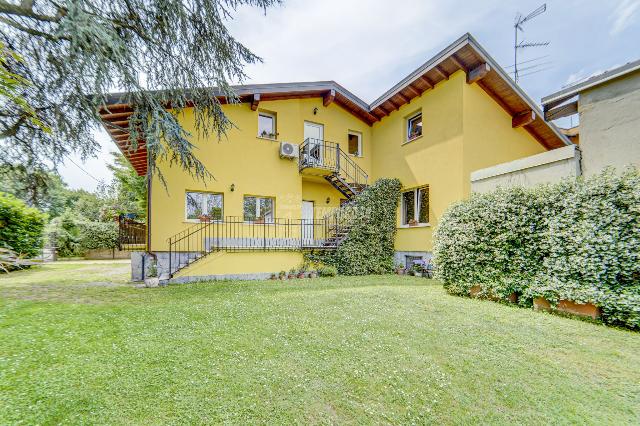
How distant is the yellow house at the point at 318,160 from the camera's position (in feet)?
33.6

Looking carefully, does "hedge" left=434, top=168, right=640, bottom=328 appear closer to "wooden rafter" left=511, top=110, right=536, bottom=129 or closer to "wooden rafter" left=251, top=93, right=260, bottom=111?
"wooden rafter" left=511, top=110, right=536, bottom=129

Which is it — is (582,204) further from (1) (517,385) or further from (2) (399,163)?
(2) (399,163)

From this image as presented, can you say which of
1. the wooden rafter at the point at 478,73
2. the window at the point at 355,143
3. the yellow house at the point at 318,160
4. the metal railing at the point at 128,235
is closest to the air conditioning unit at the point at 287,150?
the yellow house at the point at 318,160

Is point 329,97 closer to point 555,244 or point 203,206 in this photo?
point 203,206

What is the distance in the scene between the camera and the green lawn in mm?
2576

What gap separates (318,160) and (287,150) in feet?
5.22

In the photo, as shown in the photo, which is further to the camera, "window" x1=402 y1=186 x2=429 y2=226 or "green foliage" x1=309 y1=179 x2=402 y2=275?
"window" x1=402 y1=186 x2=429 y2=226

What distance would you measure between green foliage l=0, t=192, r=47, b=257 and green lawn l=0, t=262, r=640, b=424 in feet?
22.2

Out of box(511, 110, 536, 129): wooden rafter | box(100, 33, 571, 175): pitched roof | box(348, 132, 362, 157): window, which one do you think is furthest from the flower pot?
box(511, 110, 536, 129): wooden rafter

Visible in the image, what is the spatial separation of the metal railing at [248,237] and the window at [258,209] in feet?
0.81

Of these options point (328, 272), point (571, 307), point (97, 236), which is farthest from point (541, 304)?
point (97, 236)

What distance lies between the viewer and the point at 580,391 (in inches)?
118

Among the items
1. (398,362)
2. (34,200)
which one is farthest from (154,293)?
(398,362)

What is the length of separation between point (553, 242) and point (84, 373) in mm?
7851
